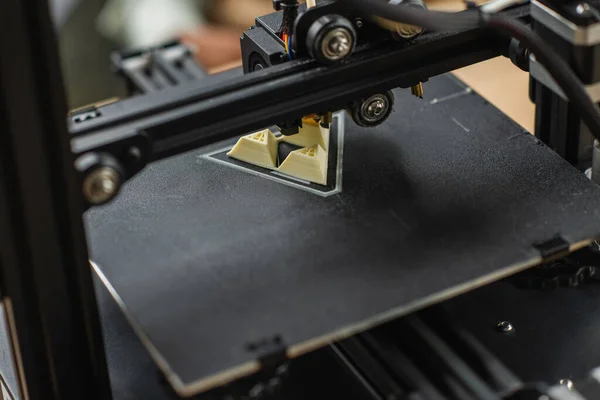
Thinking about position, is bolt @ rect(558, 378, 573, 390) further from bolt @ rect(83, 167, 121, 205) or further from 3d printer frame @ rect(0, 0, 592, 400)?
bolt @ rect(83, 167, 121, 205)

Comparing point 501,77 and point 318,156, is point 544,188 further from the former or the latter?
point 501,77

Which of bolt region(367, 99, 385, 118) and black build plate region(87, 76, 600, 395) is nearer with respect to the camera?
black build plate region(87, 76, 600, 395)

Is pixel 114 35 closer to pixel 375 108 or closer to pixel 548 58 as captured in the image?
pixel 375 108

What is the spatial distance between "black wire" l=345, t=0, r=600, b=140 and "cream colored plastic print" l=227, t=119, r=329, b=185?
0.21 metres

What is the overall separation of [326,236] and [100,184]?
0.27 m

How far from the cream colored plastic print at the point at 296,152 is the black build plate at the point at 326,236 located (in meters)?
0.03

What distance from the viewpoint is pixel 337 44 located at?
1.09 m

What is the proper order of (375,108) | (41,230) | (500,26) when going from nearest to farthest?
1. (41,230)
2. (500,26)
3. (375,108)

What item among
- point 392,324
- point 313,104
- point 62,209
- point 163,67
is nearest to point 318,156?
point 313,104

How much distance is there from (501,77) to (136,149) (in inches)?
40.2

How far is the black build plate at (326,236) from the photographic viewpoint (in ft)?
3.29

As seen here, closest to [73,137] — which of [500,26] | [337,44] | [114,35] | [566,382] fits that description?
[337,44]

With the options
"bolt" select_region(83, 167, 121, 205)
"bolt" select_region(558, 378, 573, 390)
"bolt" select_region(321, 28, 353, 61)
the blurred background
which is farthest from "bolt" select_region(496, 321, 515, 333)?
the blurred background

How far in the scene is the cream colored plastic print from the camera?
1.21m
